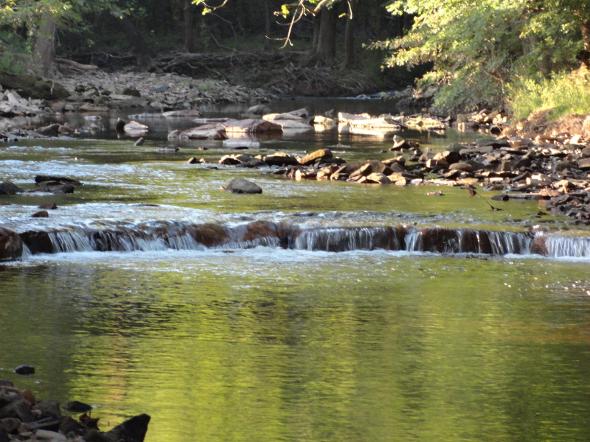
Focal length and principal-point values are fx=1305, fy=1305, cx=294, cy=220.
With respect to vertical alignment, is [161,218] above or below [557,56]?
below

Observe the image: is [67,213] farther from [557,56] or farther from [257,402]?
[557,56]

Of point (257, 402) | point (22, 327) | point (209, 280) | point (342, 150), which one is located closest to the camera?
point (257, 402)

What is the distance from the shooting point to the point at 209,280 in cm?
1362

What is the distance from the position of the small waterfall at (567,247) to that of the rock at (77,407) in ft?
28.7

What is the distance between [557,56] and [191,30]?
117ft

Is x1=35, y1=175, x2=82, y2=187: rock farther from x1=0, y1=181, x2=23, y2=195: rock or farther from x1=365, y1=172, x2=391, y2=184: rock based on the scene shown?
x1=365, y1=172, x2=391, y2=184: rock

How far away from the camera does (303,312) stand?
11.9 meters

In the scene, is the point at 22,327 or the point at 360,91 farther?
the point at 360,91

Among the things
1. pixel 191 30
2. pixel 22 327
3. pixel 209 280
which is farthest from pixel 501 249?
pixel 191 30

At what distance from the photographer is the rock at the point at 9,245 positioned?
48.2 ft

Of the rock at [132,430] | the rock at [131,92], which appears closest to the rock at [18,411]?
the rock at [132,430]

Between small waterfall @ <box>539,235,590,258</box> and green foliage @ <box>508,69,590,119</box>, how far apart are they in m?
16.4

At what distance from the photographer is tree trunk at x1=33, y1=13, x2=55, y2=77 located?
52125 mm

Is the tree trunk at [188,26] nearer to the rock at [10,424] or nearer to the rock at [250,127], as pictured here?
the rock at [250,127]
